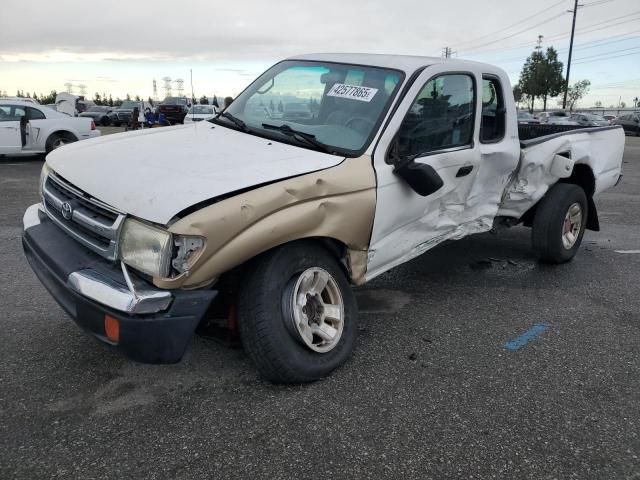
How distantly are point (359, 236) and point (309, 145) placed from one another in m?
0.63

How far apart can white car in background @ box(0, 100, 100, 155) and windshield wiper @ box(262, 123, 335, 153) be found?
442 inches

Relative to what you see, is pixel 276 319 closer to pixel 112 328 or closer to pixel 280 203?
pixel 280 203

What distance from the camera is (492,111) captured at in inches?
174

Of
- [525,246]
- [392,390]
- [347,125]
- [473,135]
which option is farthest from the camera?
[525,246]

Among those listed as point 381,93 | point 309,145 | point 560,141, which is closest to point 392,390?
point 309,145

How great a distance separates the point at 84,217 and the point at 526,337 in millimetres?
2914

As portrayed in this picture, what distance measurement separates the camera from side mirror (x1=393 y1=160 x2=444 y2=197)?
3293 millimetres

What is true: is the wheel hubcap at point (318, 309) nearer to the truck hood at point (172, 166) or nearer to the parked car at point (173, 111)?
the truck hood at point (172, 166)

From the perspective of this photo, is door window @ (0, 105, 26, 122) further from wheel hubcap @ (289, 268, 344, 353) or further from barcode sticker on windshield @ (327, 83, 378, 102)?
wheel hubcap @ (289, 268, 344, 353)

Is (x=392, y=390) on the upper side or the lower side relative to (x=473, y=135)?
lower

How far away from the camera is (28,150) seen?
1294 cm

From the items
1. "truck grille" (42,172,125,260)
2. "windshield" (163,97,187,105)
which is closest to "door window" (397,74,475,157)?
"truck grille" (42,172,125,260)

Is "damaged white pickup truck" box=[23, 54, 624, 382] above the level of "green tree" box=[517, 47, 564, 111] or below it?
below

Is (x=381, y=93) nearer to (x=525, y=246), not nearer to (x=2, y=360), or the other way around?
(x=2, y=360)
